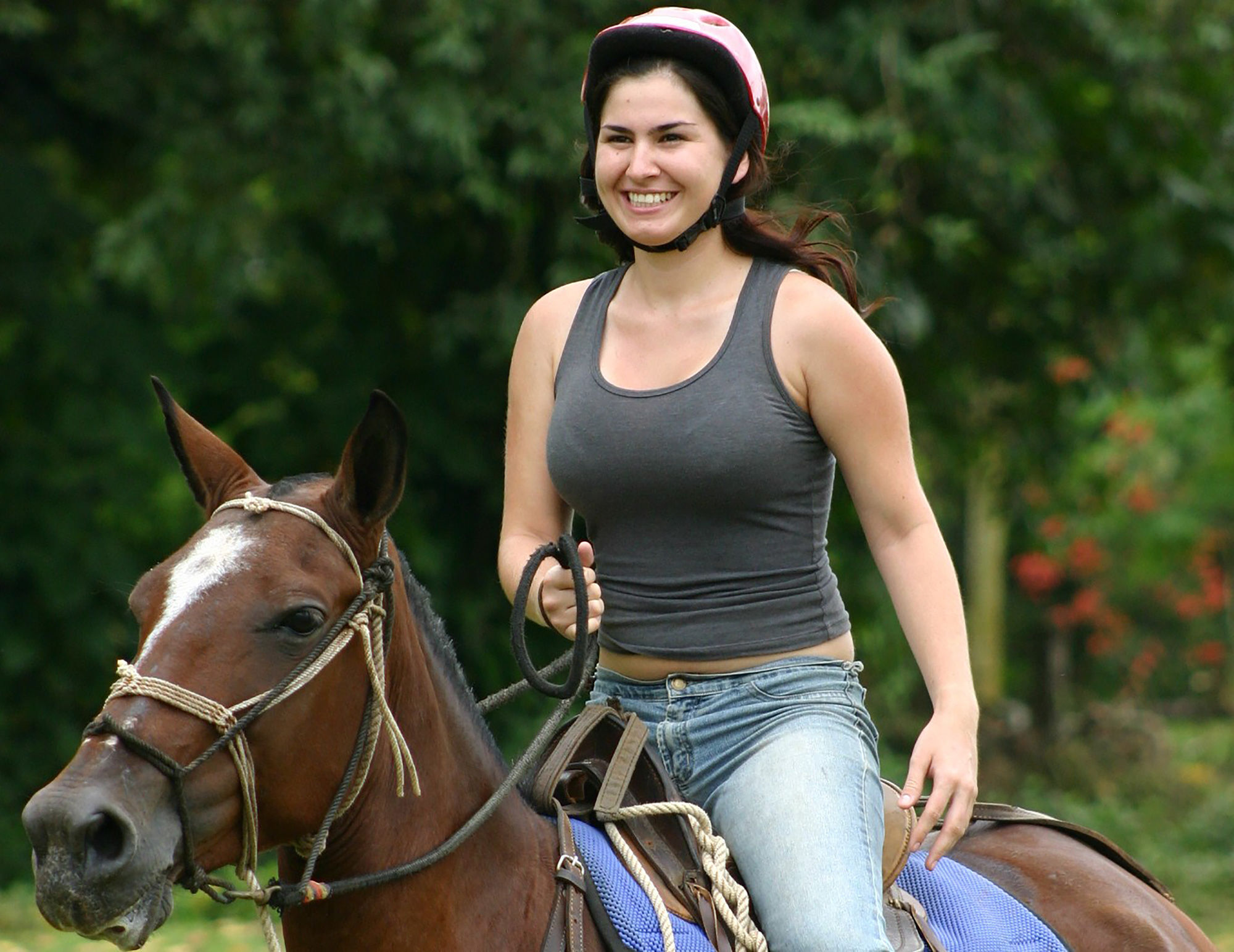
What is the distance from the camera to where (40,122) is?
8.62 metres

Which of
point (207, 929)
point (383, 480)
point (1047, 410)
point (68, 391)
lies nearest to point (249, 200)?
point (68, 391)

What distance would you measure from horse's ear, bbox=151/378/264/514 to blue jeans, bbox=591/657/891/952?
82 centimetres

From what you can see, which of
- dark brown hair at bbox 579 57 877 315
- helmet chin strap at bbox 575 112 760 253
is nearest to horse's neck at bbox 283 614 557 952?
helmet chin strap at bbox 575 112 760 253

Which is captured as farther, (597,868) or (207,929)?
(207,929)

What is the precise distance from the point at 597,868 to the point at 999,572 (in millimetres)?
11344

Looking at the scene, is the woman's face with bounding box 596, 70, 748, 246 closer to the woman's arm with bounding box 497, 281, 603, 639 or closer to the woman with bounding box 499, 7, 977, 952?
the woman with bounding box 499, 7, 977, 952

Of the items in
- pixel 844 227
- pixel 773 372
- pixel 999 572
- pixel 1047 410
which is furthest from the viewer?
pixel 999 572

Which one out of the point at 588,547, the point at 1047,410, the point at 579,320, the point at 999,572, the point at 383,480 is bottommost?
the point at 999,572

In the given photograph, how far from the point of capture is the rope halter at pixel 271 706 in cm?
204

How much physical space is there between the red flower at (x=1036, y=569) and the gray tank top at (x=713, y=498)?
11588mm

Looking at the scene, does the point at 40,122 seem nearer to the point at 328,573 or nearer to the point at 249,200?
the point at 249,200

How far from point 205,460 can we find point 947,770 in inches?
52.5

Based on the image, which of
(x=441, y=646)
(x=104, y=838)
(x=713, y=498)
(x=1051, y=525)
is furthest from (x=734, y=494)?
(x=1051, y=525)

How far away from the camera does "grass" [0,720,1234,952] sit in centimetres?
674
